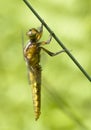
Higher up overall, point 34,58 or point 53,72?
point 34,58

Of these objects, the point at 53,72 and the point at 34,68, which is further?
the point at 53,72

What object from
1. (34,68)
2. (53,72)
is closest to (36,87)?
(34,68)

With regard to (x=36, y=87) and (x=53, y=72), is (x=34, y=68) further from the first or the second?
(x=53, y=72)

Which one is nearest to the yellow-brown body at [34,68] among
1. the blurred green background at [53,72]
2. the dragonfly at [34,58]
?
the dragonfly at [34,58]

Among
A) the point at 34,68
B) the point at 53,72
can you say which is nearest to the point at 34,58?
the point at 34,68

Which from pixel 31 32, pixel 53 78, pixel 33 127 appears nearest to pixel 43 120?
pixel 33 127

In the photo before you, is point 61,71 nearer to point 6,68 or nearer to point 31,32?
point 6,68

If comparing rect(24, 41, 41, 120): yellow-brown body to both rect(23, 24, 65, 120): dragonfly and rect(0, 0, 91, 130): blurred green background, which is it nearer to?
rect(23, 24, 65, 120): dragonfly

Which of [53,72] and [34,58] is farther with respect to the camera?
[53,72]

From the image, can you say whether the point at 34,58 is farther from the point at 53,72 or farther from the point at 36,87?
the point at 53,72

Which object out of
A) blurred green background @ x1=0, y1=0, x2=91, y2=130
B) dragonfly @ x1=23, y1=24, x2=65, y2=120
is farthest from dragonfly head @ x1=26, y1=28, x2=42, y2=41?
blurred green background @ x1=0, y1=0, x2=91, y2=130
